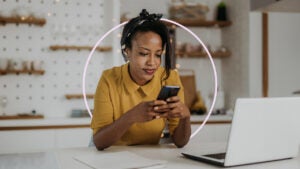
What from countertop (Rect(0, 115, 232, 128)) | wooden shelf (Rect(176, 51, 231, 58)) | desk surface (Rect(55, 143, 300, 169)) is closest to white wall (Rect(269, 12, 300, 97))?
wooden shelf (Rect(176, 51, 231, 58))

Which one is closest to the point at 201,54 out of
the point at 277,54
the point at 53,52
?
the point at 277,54

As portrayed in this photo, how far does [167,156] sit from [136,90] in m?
0.46

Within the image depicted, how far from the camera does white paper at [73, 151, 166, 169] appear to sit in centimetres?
130

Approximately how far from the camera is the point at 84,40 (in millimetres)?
3809

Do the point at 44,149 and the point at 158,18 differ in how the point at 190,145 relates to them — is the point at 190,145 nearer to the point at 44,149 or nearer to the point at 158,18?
the point at 158,18

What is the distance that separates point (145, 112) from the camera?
1.57 metres

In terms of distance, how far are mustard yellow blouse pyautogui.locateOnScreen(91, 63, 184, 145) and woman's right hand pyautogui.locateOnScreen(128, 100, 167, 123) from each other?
0.75 ft

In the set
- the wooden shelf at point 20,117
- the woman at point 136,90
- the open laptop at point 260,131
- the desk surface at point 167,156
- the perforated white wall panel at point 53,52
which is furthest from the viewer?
the perforated white wall panel at point 53,52

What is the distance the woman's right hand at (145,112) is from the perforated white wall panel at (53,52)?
217 centimetres

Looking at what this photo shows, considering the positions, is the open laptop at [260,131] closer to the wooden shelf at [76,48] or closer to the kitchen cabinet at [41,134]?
the kitchen cabinet at [41,134]

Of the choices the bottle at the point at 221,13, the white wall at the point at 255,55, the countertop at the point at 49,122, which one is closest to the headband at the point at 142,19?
the countertop at the point at 49,122

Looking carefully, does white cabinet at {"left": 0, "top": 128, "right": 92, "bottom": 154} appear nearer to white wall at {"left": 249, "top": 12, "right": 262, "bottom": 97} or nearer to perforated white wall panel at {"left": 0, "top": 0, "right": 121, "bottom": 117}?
perforated white wall panel at {"left": 0, "top": 0, "right": 121, "bottom": 117}

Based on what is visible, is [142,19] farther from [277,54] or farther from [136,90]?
[277,54]

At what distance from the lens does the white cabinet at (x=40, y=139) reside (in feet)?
10.7
